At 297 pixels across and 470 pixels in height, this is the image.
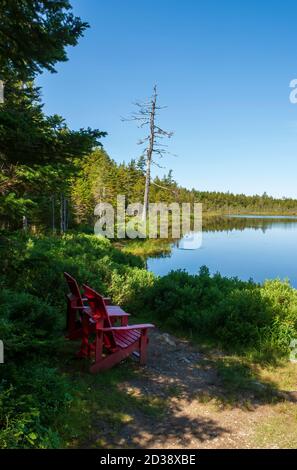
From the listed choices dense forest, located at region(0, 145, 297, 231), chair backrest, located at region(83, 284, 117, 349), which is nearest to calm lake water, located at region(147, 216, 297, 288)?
dense forest, located at region(0, 145, 297, 231)

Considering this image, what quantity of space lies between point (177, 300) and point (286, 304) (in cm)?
292

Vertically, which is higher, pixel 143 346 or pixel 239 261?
pixel 143 346

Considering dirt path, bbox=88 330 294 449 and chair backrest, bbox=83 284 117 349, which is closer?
dirt path, bbox=88 330 294 449

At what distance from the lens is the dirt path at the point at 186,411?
5.04 m

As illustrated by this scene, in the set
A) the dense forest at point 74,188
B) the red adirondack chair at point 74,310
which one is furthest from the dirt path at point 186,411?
the dense forest at point 74,188

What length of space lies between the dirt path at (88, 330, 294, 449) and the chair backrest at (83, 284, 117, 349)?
0.83 metres

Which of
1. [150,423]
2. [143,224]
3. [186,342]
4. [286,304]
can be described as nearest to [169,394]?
[150,423]

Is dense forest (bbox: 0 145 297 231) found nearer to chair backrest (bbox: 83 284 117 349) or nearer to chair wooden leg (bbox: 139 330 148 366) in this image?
chair backrest (bbox: 83 284 117 349)

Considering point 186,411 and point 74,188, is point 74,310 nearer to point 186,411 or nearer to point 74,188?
point 186,411

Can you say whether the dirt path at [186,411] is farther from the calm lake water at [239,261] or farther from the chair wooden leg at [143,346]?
the calm lake water at [239,261]

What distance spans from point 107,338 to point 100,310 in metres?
0.68

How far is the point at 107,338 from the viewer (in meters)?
6.92

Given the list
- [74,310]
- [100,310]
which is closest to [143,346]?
[100,310]

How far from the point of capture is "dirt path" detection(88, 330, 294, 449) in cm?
504
